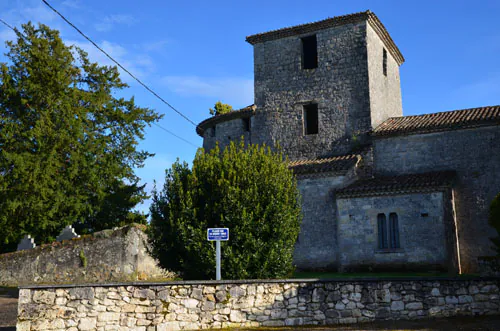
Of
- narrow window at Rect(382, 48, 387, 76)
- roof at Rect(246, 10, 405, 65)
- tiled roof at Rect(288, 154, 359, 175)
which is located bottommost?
tiled roof at Rect(288, 154, 359, 175)

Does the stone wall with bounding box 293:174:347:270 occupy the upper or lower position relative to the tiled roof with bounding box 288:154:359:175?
lower

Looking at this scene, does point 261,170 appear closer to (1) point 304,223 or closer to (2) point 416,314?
(2) point 416,314

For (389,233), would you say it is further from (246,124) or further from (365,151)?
(246,124)

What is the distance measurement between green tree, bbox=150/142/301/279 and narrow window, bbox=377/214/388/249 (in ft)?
21.8

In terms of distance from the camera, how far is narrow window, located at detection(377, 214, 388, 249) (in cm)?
2126

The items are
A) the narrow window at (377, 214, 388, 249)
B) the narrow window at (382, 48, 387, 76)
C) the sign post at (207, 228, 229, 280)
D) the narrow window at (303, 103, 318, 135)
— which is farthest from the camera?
the narrow window at (382, 48, 387, 76)

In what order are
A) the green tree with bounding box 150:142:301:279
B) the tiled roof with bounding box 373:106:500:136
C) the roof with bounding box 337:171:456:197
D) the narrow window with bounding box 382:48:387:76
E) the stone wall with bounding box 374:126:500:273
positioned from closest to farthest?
1. the green tree with bounding box 150:142:301:279
2. the roof with bounding box 337:171:456:197
3. the stone wall with bounding box 374:126:500:273
4. the tiled roof with bounding box 373:106:500:136
5. the narrow window with bounding box 382:48:387:76

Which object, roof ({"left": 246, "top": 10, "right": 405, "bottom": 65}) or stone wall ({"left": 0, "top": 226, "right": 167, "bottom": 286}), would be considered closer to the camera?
stone wall ({"left": 0, "top": 226, "right": 167, "bottom": 286})

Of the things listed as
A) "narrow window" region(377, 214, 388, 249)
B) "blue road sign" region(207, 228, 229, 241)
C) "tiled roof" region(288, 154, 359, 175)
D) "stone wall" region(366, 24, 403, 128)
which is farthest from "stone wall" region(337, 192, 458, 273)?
"blue road sign" region(207, 228, 229, 241)

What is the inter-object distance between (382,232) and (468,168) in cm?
490

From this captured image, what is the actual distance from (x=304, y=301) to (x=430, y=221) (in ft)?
32.0

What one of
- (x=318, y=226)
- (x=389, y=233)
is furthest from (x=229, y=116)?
(x=389, y=233)

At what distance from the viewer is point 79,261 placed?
22594mm

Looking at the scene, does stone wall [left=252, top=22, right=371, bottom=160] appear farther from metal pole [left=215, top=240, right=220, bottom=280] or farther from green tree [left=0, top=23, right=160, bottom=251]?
metal pole [left=215, top=240, right=220, bottom=280]
